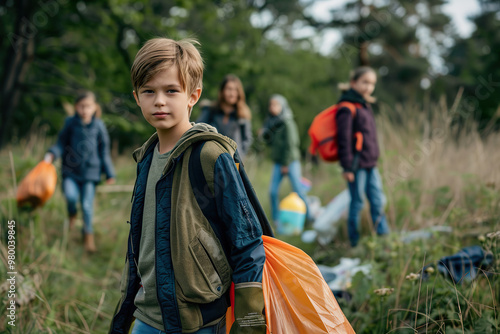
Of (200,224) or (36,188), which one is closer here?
(200,224)

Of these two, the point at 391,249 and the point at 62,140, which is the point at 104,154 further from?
the point at 391,249

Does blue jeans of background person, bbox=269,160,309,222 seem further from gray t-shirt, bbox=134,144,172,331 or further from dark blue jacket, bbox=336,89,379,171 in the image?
gray t-shirt, bbox=134,144,172,331

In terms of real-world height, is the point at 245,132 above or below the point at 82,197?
above

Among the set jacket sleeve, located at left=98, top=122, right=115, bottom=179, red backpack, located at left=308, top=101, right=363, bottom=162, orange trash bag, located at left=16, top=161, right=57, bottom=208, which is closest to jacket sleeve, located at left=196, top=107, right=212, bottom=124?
jacket sleeve, located at left=98, top=122, right=115, bottom=179

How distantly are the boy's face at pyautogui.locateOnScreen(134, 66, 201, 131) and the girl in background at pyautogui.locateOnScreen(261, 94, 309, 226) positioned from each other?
15.3 feet

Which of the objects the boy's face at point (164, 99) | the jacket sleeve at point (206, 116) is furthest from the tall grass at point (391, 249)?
the jacket sleeve at point (206, 116)

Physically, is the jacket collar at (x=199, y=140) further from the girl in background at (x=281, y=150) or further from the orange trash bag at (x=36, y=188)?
the girl in background at (x=281, y=150)

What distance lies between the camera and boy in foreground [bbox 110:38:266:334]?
4.51 ft

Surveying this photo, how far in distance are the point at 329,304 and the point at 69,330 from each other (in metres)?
1.99

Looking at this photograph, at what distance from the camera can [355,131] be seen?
438 cm

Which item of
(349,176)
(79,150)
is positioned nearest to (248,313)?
(349,176)

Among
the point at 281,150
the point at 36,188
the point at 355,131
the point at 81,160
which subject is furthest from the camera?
the point at 281,150

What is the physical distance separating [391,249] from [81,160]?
→ 3.55 metres

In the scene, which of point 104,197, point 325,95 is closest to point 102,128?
point 104,197
